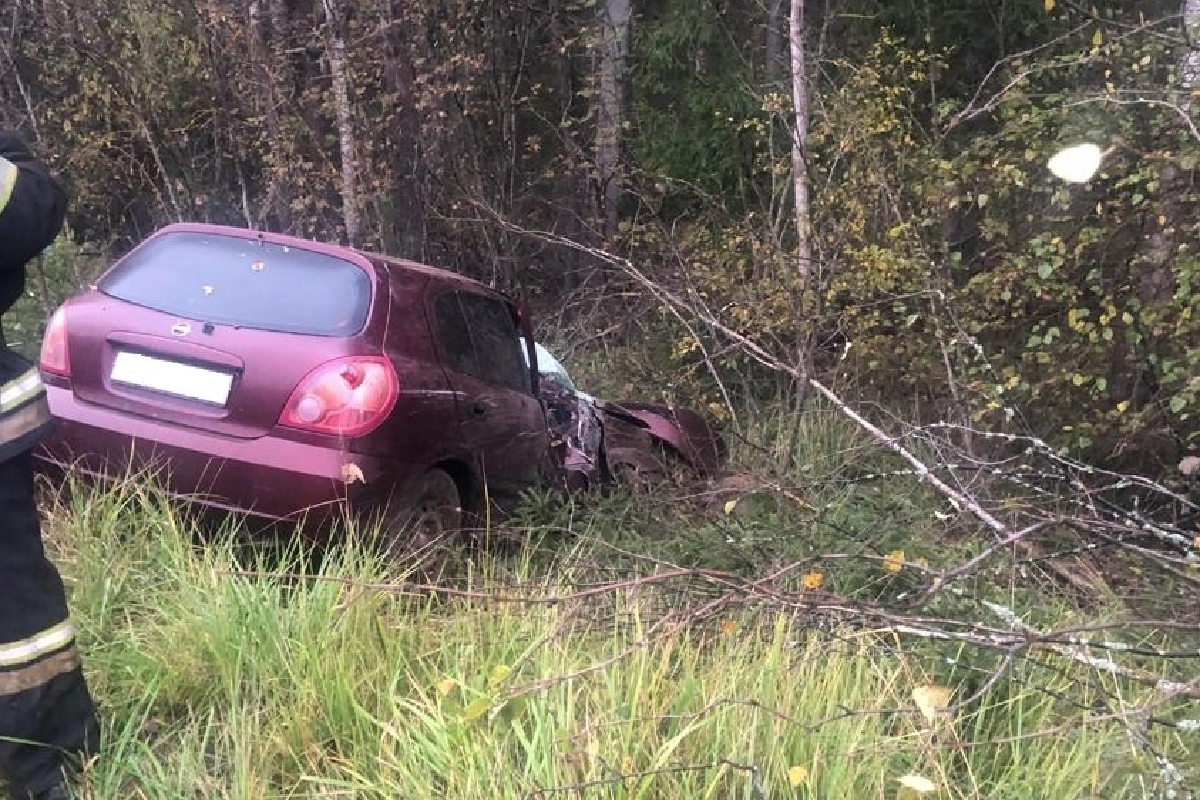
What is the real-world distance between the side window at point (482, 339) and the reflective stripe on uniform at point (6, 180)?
234 centimetres

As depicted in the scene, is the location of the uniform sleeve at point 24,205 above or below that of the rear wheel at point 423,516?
above

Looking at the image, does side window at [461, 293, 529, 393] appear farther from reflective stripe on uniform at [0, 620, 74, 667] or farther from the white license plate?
→ reflective stripe on uniform at [0, 620, 74, 667]

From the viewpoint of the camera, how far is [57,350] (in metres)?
4.10

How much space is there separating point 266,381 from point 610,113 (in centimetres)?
811

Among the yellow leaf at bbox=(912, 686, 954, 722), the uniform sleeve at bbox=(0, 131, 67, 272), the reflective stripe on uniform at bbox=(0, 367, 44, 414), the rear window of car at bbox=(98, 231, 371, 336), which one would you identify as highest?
the uniform sleeve at bbox=(0, 131, 67, 272)

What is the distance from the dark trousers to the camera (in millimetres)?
2311

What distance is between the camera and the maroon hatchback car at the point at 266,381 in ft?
12.4

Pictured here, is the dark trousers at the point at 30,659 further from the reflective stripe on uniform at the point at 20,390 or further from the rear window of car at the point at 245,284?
the rear window of car at the point at 245,284

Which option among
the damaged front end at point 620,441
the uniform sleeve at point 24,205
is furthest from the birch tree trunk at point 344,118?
the uniform sleeve at point 24,205

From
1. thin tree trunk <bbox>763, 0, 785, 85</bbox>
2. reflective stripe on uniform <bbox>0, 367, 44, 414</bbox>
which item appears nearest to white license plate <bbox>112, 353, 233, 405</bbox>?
reflective stripe on uniform <bbox>0, 367, 44, 414</bbox>

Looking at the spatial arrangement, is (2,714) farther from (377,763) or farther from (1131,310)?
(1131,310)

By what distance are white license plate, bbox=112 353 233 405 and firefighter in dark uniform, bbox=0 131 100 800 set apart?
1.42 meters

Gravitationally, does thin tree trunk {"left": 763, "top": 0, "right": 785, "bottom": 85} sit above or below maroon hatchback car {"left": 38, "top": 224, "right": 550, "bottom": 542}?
above

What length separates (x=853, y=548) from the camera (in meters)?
3.86
